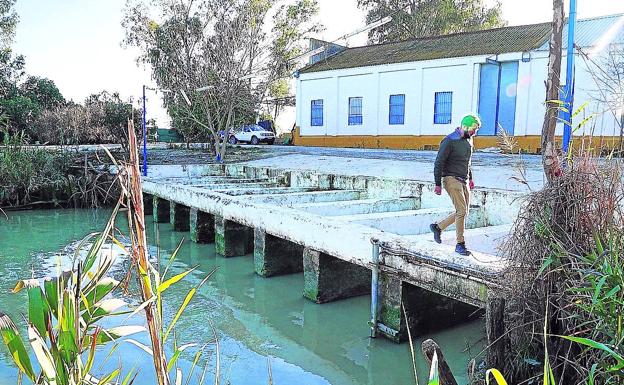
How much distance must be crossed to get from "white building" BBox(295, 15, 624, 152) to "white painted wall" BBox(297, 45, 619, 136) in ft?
0.12

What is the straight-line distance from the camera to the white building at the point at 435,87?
19.7m

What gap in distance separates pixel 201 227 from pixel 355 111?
1546 cm

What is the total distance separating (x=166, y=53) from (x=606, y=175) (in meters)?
26.5

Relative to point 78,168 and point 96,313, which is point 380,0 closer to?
point 78,168

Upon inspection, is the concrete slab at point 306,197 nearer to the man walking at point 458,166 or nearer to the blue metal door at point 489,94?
the man walking at point 458,166

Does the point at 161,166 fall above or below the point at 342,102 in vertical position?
below

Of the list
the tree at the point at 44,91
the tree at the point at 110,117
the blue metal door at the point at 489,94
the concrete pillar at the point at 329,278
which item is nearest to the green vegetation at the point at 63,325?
the concrete pillar at the point at 329,278

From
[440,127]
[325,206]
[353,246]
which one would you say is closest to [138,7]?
[440,127]

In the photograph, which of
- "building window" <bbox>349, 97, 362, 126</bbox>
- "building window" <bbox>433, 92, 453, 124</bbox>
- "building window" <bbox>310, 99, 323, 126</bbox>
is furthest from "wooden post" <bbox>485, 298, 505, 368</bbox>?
"building window" <bbox>310, 99, 323, 126</bbox>

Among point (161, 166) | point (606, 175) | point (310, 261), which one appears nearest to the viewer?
point (606, 175)

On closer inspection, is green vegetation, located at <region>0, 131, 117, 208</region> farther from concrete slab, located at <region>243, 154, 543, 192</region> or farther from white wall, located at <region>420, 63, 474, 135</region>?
white wall, located at <region>420, 63, 474, 135</region>

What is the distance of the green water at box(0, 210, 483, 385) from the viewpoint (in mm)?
5793

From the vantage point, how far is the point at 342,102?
86.8 ft

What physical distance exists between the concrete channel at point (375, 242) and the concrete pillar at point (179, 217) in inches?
0.9
